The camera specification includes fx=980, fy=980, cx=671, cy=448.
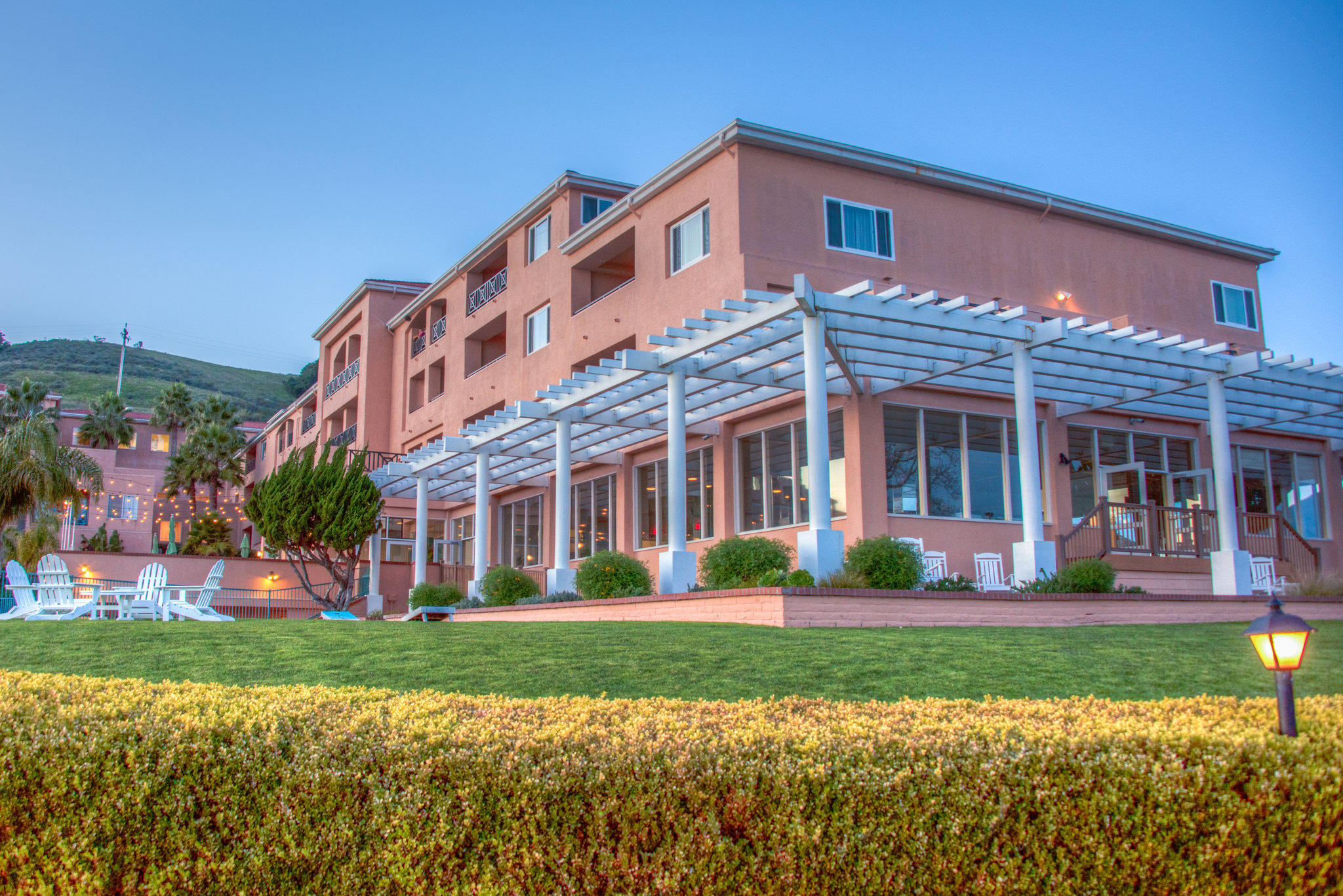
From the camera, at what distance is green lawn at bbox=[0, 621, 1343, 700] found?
7.15 meters

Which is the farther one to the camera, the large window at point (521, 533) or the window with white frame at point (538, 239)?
the large window at point (521, 533)

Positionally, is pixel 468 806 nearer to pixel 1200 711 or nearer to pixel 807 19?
pixel 1200 711

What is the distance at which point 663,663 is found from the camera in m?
8.07

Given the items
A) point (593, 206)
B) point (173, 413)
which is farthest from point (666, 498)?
point (173, 413)

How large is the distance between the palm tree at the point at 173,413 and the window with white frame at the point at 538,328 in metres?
44.8

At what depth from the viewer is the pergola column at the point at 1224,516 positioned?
609 inches

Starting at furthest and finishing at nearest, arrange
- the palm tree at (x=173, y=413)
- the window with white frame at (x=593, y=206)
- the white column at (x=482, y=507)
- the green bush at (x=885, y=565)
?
1. the palm tree at (x=173, y=413)
2. the window with white frame at (x=593, y=206)
3. the white column at (x=482, y=507)
4. the green bush at (x=885, y=565)

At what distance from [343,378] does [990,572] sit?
2890cm

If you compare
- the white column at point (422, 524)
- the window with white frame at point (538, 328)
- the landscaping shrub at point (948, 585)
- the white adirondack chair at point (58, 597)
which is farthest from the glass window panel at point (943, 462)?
the white adirondack chair at point (58, 597)

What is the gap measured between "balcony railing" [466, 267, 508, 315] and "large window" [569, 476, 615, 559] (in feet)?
21.3

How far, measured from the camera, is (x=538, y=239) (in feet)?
84.4

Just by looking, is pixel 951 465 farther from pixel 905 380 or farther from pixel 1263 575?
pixel 1263 575

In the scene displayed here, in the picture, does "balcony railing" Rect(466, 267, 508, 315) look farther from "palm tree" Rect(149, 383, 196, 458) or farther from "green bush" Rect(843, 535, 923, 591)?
"palm tree" Rect(149, 383, 196, 458)

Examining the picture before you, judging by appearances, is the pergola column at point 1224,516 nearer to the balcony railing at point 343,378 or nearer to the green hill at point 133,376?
the balcony railing at point 343,378
